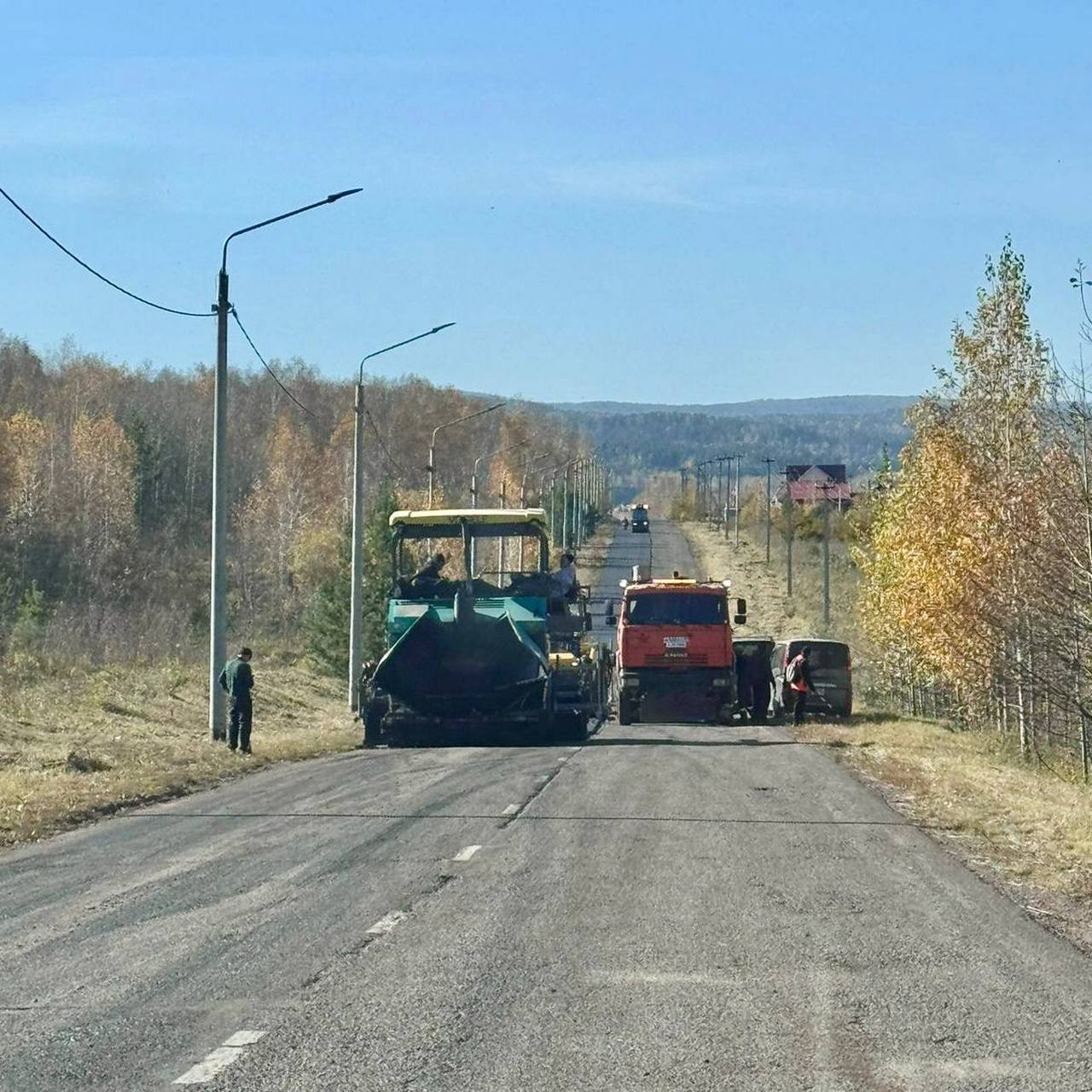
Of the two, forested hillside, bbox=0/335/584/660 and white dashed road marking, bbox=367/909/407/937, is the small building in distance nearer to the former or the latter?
forested hillside, bbox=0/335/584/660

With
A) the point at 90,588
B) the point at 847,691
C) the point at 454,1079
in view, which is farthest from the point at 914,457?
the point at 90,588

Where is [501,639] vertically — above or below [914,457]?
below

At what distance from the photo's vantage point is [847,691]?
38000 mm

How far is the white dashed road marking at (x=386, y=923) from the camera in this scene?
933cm

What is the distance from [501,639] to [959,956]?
16714 millimetres

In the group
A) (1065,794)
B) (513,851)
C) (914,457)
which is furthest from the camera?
(914,457)

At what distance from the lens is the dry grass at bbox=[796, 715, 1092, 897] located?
12.8 metres

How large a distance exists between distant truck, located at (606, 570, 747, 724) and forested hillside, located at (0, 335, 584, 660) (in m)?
15.4

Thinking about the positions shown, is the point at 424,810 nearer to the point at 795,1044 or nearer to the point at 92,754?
the point at 92,754

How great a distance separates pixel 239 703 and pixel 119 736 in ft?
9.61

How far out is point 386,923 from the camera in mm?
9633

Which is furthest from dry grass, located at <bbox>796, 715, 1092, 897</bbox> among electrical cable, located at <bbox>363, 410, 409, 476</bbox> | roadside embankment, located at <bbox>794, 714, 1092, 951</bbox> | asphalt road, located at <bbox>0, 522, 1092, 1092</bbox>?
electrical cable, located at <bbox>363, 410, 409, 476</bbox>

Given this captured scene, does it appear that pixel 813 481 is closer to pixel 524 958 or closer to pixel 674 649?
pixel 674 649

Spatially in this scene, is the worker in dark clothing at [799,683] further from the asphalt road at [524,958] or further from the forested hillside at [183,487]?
the asphalt road at [524,958]
